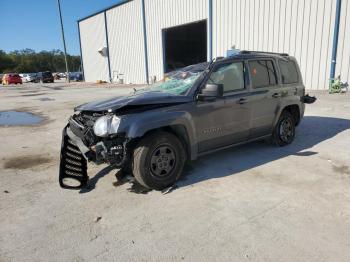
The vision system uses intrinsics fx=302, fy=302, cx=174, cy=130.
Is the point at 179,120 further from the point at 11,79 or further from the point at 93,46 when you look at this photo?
the point at 11,79

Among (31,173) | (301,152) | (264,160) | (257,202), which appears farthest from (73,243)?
(301,152)

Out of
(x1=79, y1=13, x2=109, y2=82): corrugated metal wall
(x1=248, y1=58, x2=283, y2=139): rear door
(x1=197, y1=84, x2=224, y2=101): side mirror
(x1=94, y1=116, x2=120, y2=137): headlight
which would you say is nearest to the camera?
(x1=94, y1=116, x2=120, y2=137): headlight

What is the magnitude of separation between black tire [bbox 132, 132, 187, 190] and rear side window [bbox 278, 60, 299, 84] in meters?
2.91

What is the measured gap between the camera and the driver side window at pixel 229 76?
471cm

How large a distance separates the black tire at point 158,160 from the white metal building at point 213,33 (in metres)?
13.0

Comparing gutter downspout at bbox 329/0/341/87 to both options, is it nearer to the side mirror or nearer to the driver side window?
the driver side window

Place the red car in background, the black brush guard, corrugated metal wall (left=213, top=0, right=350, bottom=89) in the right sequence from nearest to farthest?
the black brush guard → corrugated metal wall (left=213, top=0, right=350, bottom=89) → the red car in background

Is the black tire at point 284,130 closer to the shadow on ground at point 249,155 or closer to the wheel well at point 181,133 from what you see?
the shadow on ground at point 249,155

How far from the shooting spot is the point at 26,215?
3.66 m

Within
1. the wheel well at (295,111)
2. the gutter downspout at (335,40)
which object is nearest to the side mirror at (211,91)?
the wheel well at (295,111)

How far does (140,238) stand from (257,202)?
1.53 metres

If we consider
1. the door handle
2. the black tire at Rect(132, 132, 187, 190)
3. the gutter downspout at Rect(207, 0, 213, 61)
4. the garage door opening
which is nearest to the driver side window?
the door handle

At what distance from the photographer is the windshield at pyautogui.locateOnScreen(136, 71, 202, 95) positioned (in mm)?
4547

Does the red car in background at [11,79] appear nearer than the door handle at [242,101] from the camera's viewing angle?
No
